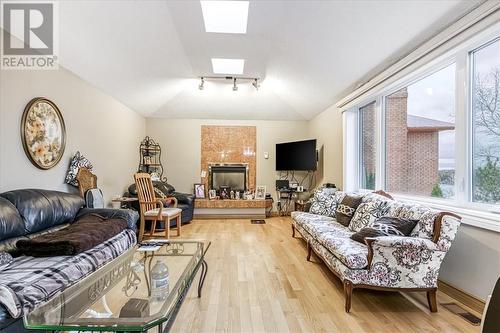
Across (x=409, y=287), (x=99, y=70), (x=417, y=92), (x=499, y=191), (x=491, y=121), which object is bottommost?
(x=409, y=287)

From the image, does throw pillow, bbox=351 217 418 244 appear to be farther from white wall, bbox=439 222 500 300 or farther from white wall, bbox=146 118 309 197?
white wall, bbox=146 118 309 197

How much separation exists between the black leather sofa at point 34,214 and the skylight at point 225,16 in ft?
8.11

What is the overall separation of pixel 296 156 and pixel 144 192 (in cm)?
328

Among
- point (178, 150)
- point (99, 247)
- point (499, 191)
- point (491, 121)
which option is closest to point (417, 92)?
point (491, 121)

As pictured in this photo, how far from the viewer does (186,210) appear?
5438mm

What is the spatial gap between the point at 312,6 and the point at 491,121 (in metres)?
1.90

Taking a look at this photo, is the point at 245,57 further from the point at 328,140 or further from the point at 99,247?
the point at 99,247

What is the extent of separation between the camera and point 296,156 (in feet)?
19.7

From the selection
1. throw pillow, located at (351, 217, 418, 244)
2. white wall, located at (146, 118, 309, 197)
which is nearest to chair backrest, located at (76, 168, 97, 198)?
white wall, located at (146, 118, 309, 197)

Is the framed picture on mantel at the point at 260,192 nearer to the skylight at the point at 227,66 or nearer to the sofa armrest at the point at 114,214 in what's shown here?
the skylight at the point at 227,66

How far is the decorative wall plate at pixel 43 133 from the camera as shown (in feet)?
9.05

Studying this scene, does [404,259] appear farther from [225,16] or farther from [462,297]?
[225,16]

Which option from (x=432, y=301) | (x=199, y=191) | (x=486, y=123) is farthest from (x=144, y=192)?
(x=486, y=123)

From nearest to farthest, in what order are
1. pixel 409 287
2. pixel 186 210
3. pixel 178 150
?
pixel 409 287
pixel 186 210
pixel 178 150
